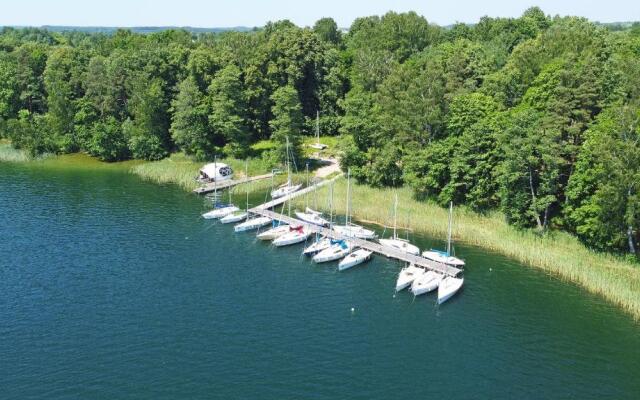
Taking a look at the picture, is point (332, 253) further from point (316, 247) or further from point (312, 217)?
point (312, 217)

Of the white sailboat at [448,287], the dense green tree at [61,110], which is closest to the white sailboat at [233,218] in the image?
the white sailboat at [448,287]

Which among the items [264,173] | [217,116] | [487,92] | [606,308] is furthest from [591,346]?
[217,116]

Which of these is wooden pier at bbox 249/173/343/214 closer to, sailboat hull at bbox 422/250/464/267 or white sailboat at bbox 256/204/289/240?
white sailboat at bbox 256/204/289/240

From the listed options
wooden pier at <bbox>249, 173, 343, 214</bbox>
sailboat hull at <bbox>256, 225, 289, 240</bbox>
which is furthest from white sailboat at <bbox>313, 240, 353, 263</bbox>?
wooden pier at <bbox>249, 173, 343, 214</bbox>

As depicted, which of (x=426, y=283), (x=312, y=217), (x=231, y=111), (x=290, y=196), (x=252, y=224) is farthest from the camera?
(x=231, y=111)

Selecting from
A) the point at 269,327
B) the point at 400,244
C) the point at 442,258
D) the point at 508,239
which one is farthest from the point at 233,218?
the point at 508,239

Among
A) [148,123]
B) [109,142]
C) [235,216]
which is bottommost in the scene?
[235,216]

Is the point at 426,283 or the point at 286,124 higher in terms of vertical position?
the point at 286,124
